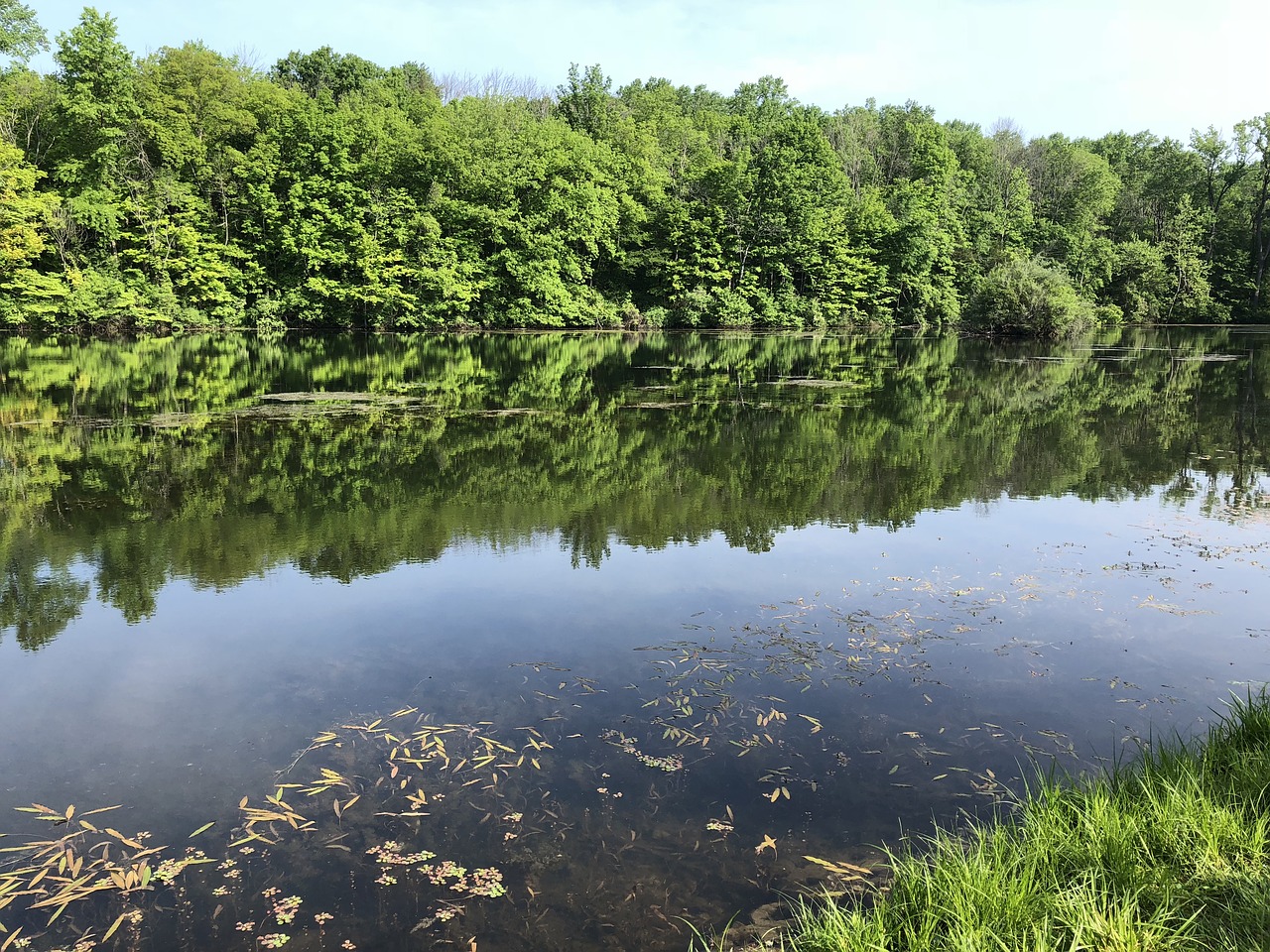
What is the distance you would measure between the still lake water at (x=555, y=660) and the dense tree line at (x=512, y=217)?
97.8ft

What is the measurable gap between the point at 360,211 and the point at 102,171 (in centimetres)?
1178

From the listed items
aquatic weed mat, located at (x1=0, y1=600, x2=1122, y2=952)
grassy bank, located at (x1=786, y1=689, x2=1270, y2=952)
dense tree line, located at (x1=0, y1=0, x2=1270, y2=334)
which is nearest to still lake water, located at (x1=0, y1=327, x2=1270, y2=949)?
aquatic weed mat, located at (x1=0, y1=600, x2=1122, y2=952)

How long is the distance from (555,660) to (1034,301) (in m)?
43.4

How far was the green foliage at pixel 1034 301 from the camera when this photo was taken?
41875 millimetres

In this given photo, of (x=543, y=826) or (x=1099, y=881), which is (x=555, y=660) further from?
(x=1099, y=881)

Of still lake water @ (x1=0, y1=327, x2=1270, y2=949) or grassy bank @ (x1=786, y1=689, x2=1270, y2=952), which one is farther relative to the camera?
A: still lake water @ (x1=0, y1=327, x2=1270, y2=949)

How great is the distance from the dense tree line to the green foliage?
6.4 inches

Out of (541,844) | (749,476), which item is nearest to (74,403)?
(749,476)

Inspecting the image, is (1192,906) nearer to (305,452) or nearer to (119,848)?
(119,848)

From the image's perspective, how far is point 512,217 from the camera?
1875 inches

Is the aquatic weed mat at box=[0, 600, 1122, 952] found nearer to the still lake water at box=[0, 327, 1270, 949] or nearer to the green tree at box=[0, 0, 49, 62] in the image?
the still lake water at box=[0, 327, 1270, 949]

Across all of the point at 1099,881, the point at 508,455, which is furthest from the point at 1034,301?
the point at 1099,881

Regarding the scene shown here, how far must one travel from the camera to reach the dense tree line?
38688mm

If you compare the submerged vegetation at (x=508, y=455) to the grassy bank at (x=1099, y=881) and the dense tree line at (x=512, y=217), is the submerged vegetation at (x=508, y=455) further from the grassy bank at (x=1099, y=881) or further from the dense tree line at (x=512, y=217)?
the dense tree line at (x=512, y=217)
